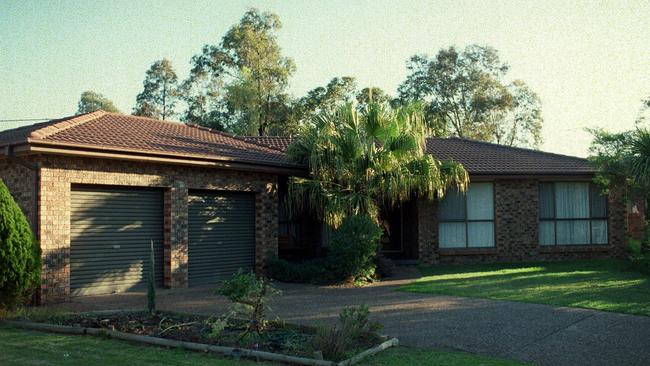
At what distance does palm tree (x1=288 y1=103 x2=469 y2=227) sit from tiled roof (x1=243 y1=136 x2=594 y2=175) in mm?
3517

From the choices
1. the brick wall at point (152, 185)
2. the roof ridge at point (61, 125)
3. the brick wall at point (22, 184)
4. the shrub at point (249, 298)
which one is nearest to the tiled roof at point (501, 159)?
the brick wall at point (152, 185)

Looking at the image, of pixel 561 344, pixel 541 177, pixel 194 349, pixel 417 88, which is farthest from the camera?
pixel 417 88

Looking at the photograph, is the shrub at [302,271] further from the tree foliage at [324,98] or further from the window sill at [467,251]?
the tree foliage at [324,98]

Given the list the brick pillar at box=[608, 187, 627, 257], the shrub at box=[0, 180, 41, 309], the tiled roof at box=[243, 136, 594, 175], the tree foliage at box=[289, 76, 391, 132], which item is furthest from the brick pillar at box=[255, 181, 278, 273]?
the tree foliage at box=[289, 76, 391, 132]

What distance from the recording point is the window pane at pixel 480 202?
21.2 m

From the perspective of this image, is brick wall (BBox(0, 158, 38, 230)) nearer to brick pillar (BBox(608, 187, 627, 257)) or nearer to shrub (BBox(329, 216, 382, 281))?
shrub (BBox(329, 216, 382, 281))

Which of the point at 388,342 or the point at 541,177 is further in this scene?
the point at 541,177

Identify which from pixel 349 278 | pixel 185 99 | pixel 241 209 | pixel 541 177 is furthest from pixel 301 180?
pixel 185 99

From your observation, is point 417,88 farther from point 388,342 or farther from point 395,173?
point 388,342

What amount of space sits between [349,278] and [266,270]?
250cm

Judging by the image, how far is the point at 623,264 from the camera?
1966 centimetres

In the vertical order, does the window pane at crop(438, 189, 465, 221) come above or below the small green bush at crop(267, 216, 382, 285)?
above

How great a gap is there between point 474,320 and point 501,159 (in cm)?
1201

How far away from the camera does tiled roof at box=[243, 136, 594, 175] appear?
20797mm
